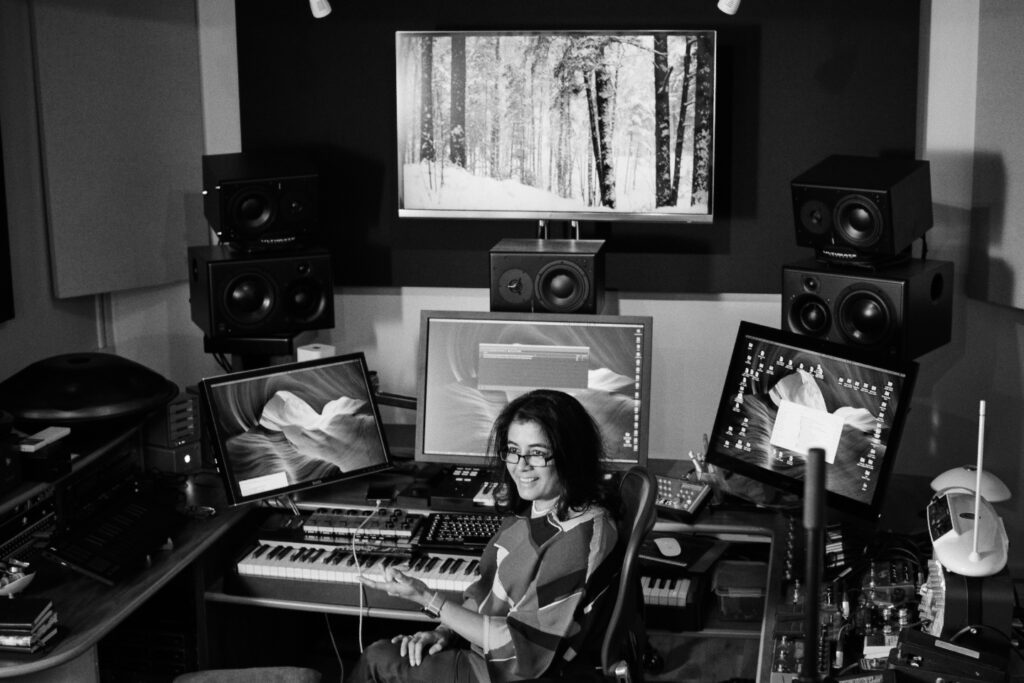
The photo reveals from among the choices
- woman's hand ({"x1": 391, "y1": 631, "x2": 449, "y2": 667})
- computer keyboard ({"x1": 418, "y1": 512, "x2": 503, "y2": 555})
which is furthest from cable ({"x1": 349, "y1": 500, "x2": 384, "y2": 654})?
woman's hand ({"x1": 391, "y1": 631, "x2": 449, "y2": 667})

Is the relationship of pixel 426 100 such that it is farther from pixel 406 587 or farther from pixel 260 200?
pixel 406 587

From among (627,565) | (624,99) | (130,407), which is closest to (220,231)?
(130,407)

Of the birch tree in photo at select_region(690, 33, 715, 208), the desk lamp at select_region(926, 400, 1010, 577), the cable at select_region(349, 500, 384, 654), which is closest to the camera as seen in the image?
the desk lamp at select_region(926, 400, 1010, 577)

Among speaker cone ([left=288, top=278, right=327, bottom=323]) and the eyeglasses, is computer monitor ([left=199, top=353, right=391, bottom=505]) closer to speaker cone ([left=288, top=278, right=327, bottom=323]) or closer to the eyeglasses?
speaker cone ([left=288, top=278, right=327, bottom=323])

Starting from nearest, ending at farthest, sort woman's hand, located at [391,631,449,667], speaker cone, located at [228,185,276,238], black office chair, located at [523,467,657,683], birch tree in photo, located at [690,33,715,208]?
black office chair, located at [523,467,657,683] → woman's hand, located at [391,631,449,667] → speaker cone, located at [228,185,276,238] → birch tree in photo, located at [690,33,715,208]

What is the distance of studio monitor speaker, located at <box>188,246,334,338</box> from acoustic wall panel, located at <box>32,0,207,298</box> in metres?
0.37

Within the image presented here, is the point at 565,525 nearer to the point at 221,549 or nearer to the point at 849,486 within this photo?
the point at 849,486

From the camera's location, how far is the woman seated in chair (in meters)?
2.61

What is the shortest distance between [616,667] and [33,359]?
6.88 feet

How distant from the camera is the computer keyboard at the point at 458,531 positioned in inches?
128

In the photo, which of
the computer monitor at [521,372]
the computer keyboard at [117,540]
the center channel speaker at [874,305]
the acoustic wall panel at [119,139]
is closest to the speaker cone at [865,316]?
the center channel speaker at [874,305]

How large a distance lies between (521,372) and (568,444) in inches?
31.2

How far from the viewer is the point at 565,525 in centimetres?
268

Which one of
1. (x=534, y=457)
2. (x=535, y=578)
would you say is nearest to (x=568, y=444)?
(x=534, y=457)
